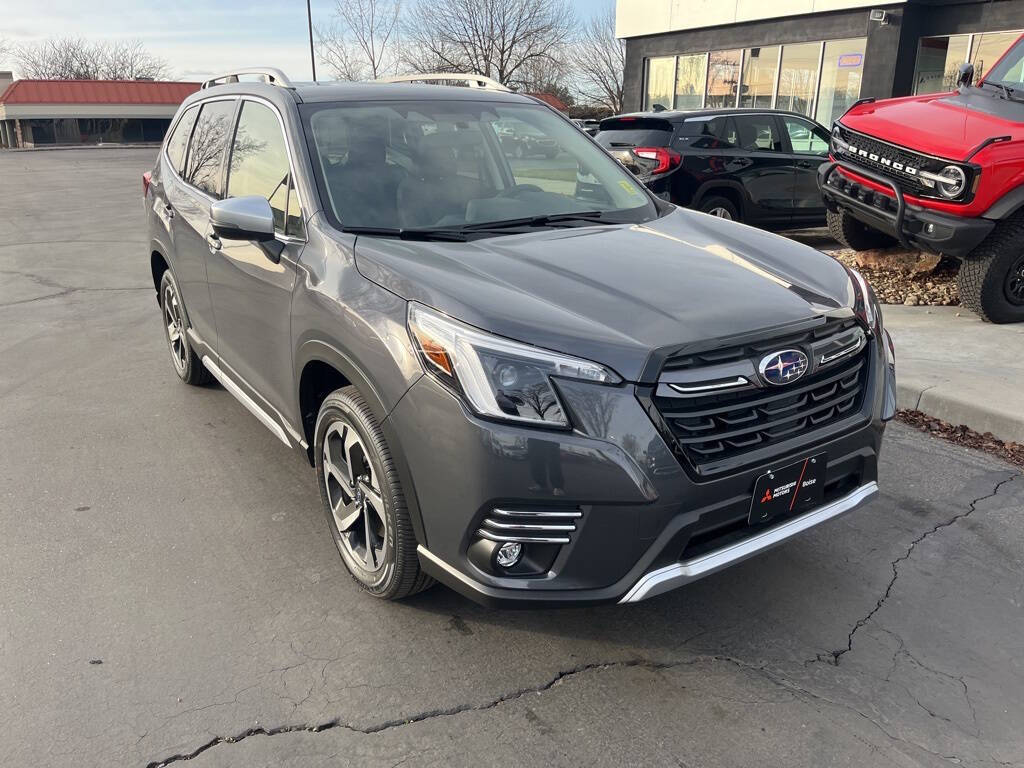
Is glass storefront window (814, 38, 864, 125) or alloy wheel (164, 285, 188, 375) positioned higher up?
glass storefront window (814, 38, 864, 125)

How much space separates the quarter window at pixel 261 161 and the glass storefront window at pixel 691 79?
65.9ft

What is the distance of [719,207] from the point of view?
10.0 meters

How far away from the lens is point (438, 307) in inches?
103

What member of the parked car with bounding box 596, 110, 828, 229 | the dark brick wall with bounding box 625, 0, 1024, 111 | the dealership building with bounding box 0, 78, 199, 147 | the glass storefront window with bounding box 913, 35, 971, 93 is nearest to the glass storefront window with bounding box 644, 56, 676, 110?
the dark brick wall with bounding box 625, 0, 1024, 111

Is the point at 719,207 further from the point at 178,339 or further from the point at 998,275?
the point at 178,339

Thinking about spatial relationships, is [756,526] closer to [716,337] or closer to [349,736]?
[716,337]

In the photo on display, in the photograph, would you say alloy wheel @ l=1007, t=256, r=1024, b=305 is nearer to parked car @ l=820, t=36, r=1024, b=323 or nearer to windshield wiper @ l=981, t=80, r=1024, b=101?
parked car @ l=820, t=36, r=1024, b=323

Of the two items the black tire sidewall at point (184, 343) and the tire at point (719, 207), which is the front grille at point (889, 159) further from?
the black tire sidewall at point (184, 343)

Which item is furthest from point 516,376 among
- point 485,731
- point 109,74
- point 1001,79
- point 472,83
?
point 109,74

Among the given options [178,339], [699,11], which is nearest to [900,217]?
[178,339]

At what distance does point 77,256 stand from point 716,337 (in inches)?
421

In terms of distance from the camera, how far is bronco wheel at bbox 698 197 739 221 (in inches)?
390

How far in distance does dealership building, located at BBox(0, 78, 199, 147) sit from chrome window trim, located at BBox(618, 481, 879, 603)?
57.8m

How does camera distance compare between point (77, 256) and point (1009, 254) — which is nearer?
point (1009, 254)
